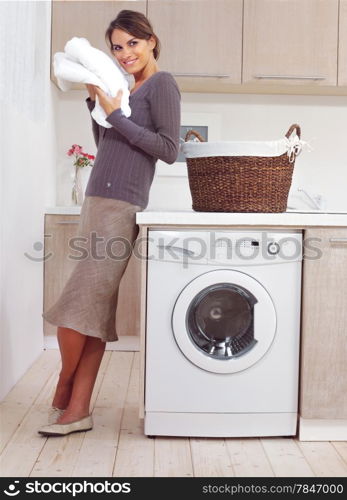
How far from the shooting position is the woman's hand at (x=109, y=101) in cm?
237

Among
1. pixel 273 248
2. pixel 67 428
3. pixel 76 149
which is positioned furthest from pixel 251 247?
pixel 76 149

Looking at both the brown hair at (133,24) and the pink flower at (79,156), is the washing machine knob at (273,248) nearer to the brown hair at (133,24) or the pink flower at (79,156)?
the brown hair at (133,24)

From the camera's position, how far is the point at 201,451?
238 cm

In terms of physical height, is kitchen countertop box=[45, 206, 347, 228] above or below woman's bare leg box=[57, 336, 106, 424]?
above

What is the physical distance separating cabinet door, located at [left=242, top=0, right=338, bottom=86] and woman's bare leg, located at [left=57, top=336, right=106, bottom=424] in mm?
2044

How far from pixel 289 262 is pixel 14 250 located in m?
1.26

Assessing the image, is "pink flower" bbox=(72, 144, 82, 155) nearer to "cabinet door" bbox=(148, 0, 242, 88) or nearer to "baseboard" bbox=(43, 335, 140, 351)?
"cabinet door" bbox=(148, 0, 242, 88)

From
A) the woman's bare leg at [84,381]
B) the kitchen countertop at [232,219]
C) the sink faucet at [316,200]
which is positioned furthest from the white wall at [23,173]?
the sink faucet at [316,200]

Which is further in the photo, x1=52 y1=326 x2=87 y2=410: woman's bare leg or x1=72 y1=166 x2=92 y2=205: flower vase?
x1=72 y1=166 x2=92 y2=205: flower vase

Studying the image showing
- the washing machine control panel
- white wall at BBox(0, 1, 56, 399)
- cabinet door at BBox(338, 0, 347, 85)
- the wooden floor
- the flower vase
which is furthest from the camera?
the flower vase

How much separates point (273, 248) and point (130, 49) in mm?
845

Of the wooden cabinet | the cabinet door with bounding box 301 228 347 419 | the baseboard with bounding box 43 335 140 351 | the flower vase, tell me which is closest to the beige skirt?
the cabinet door with bounding box 301 228 347 419

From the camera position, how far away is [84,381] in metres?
2.56

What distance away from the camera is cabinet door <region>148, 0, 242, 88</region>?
13.0 feet
